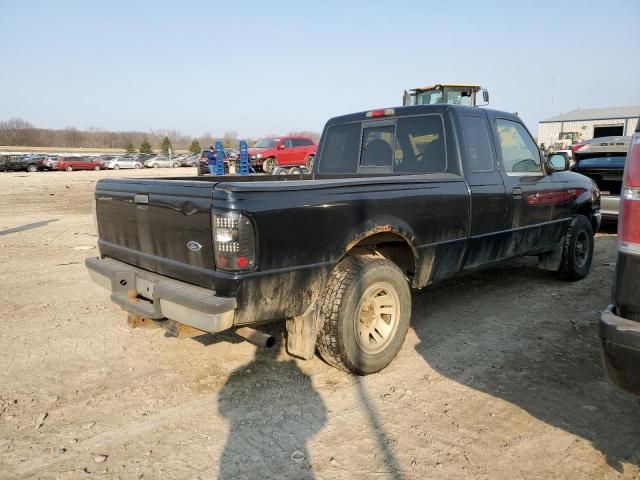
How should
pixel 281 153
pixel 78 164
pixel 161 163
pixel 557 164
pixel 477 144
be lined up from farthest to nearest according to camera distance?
pixel 161 163, pixel 78 164, pixel 281 153, pixel 557 164, pixel 477 144

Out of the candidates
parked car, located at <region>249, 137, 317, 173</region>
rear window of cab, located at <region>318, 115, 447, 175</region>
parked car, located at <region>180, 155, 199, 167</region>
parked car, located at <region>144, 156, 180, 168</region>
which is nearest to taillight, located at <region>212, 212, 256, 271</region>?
rear window of cab, located at <region>318, 115, 447, 175</region>

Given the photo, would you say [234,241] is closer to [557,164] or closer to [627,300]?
[627,300]

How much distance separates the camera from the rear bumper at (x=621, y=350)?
2066mm

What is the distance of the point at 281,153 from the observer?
81.4 feet

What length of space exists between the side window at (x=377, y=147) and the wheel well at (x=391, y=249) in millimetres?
1114

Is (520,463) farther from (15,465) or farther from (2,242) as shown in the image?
(2,242)

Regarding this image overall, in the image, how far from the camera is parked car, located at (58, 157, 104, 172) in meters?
41.8

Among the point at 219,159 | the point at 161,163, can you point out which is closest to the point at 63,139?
the point at 161,163

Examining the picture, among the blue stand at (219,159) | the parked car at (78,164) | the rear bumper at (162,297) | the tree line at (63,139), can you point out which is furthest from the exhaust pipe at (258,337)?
the tree line at (63,139)

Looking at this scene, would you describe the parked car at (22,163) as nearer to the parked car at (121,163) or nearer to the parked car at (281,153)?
the parked car at (121,163)

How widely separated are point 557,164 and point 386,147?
2.02 metres

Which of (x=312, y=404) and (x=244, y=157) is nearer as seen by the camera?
(x=312, y=404)

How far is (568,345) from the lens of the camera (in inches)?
162

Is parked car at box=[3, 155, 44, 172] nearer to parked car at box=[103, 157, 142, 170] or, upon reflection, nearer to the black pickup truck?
parked car at box=[103, 157, 142, 170]
